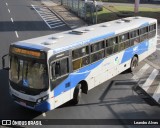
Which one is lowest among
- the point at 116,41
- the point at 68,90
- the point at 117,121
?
the point at 117,121

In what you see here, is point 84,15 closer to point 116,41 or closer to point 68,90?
point 116,41

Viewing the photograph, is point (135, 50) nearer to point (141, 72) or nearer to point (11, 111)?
point (141, 72)

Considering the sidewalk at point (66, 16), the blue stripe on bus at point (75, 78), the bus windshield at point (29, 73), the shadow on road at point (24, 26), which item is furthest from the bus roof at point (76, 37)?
the sidewalk at point (66, 16)

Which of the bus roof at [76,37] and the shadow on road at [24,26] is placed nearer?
the bus roof at [76,37]

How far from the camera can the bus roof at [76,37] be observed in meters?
13.6

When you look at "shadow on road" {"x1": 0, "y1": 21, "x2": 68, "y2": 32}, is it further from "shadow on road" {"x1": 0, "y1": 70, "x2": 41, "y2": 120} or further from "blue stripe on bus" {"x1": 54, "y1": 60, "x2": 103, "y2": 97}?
"blue stripe on bus" {"x1": 54, "y1": 60, "x2": 103, "y2": 97}

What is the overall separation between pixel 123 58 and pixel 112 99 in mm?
3587

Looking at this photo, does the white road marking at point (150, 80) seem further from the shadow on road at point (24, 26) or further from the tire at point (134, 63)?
the shadow on road at point (24, 26)

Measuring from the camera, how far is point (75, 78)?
14688mm

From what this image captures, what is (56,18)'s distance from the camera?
40.6 m

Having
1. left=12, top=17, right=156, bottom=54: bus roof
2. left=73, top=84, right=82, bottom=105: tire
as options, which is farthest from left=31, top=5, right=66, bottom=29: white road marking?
left=73, top=84, right=82, bottom=105: tire

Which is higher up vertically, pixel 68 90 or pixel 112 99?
pixel 68 90

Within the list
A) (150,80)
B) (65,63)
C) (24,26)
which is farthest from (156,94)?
(24,26)

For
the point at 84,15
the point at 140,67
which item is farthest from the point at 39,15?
the point at 140,67
